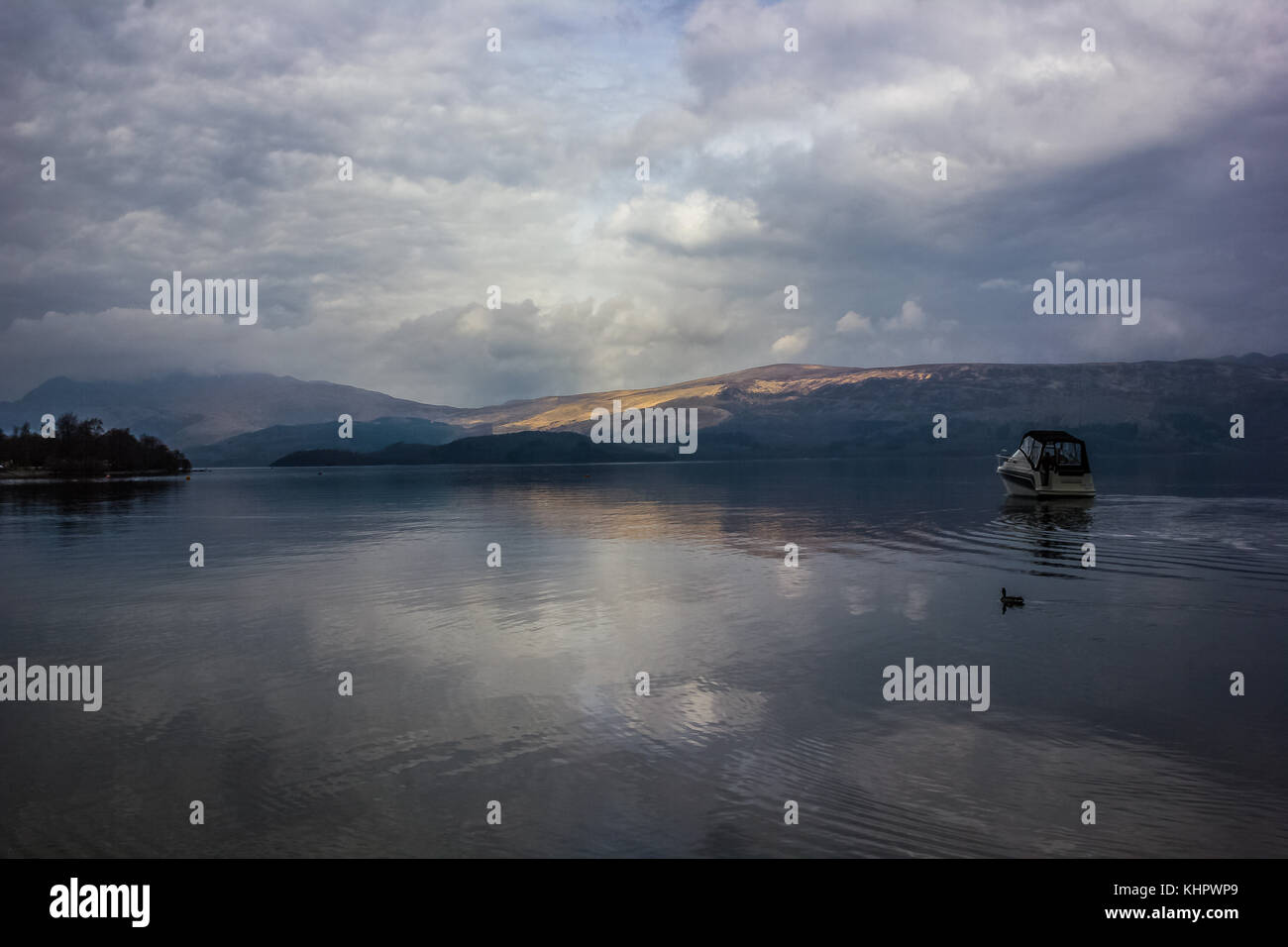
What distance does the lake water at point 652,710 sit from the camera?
10000 millimetres

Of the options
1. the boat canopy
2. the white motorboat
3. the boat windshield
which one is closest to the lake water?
the white motorboat

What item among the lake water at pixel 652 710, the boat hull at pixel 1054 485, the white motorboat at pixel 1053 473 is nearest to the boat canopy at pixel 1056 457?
the white motorboat at pixel 1053 473

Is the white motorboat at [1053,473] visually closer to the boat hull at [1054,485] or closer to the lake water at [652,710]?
the boat hull at [1054,485]

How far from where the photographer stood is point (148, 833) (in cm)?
1006

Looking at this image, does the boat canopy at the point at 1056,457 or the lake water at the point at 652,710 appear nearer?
the lake water at the point at 652,710

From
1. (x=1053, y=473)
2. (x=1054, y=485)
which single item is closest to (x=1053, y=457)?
(x=1053, y=473)

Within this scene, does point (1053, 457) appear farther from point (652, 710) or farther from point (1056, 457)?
point (652, 710)

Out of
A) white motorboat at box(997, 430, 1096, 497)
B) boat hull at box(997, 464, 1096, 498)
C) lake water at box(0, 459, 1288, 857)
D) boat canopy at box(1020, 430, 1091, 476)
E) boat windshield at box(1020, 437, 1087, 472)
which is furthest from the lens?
boat windshield at box(1020, 437, 1087, 472)

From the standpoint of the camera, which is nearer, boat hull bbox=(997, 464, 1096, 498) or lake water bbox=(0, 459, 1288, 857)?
lake water bbox=(0, 459, 1288, 857)

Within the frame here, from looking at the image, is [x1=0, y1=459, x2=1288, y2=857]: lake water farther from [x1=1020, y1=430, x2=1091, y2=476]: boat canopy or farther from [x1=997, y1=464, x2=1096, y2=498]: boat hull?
[x1=1020, y1=430, x2=1091, y2=476]: boat canopy

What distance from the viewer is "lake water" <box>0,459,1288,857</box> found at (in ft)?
32.8

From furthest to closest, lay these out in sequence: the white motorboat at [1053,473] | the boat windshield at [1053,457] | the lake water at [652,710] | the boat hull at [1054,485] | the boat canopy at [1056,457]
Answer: the boat windshield at [1053,457], the boat canopy at [1056,457], the white motorboat at [1053,473], the boat hull at [1054,485], the lake water at [652,710]
